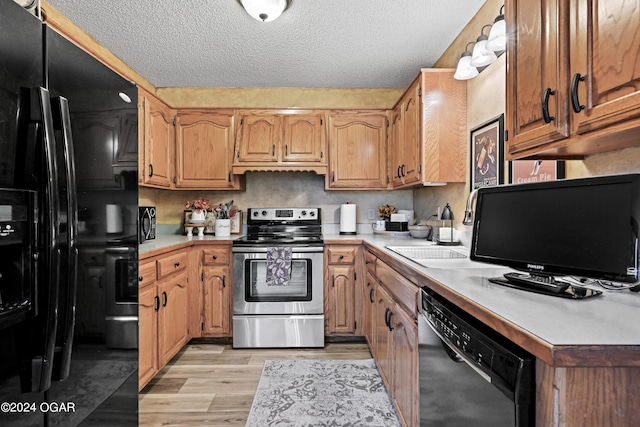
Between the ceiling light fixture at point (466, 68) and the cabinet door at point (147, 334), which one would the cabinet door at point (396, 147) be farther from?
the cabinet door at point (147, 334)

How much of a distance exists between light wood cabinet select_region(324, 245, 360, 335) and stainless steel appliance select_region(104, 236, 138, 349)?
1.84m

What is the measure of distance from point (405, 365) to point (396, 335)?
20 cm

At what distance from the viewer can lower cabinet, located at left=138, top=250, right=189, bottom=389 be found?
2.13m

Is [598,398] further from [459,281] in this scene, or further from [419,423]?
[419,423]

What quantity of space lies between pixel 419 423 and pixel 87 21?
121 inches

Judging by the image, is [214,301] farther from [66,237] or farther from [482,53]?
[482,53]

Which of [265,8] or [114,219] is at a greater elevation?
[265,8]

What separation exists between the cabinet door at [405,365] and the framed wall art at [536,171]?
91cm

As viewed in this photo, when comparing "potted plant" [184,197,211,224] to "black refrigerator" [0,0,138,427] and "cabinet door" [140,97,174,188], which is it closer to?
A: "cabinet door" [140,97,174,188]

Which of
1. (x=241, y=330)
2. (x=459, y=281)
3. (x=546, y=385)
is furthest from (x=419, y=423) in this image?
(x=241, y=330)

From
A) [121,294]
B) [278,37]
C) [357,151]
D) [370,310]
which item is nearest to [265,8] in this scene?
[278,37]

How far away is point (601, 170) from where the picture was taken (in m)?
1.26

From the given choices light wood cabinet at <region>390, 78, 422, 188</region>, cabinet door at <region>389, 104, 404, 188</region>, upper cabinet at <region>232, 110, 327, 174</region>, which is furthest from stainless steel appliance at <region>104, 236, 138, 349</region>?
cabinet door at <region>389, 104, 404, 188</region>

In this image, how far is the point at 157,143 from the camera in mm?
3004
